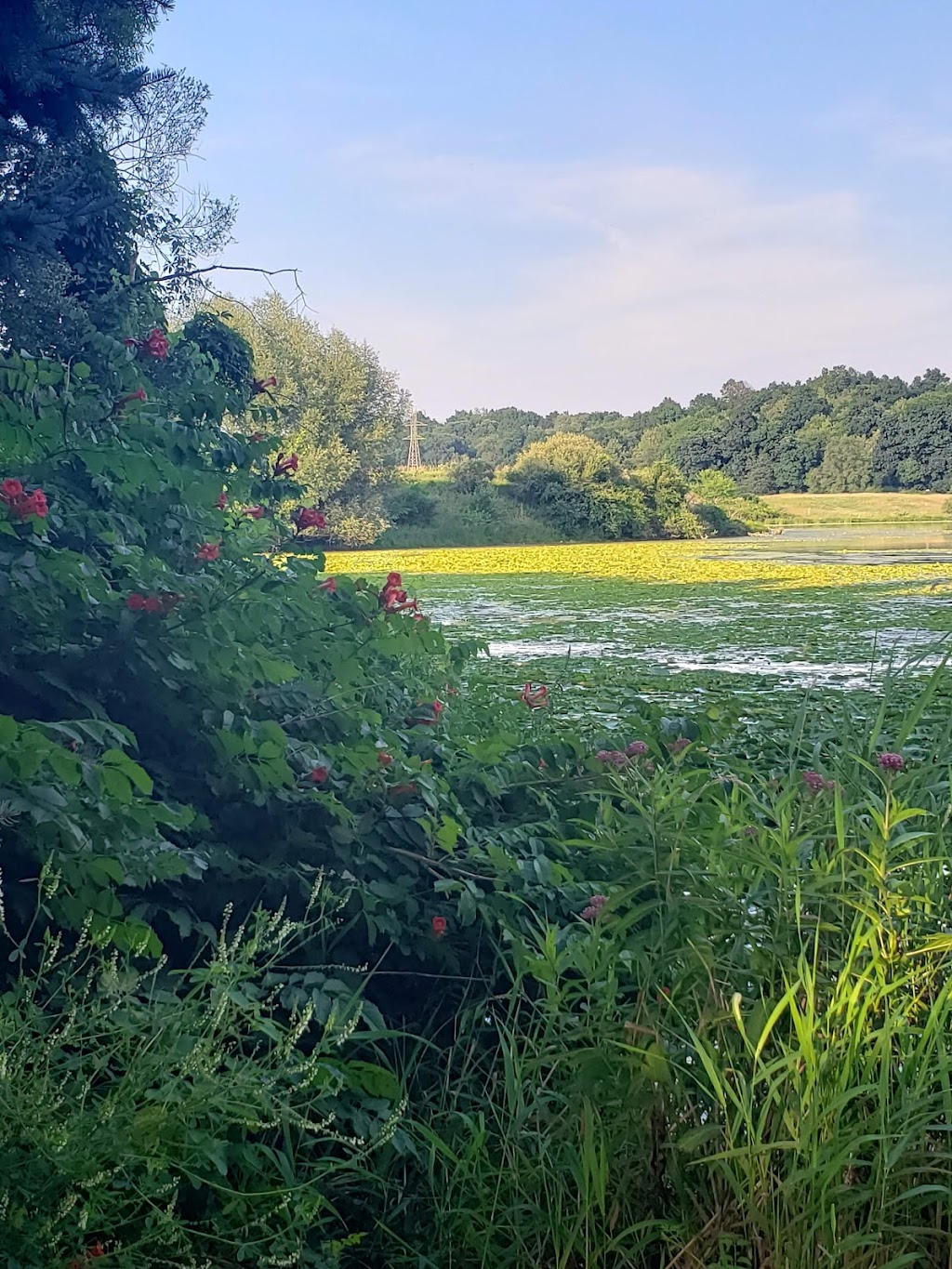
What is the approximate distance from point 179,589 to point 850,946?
3.36 feet

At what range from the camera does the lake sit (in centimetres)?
441

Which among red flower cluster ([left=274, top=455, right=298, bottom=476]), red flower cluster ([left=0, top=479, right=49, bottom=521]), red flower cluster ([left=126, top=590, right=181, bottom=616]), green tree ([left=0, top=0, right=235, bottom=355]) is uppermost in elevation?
green tree ([left=0, top=0, right=235, bottom=355])

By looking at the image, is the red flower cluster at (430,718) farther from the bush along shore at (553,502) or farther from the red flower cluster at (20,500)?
the bush along shore at (553,502)

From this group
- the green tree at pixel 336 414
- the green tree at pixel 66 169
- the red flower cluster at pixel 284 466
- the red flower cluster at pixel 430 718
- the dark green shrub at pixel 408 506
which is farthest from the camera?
the dark green shrub at pixel 408 506

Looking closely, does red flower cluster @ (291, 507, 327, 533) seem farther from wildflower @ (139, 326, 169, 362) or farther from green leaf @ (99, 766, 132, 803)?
Result: green leaf @ (99, 766, 132, 803)

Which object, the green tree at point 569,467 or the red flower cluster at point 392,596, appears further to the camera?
the green tree at point 569,467

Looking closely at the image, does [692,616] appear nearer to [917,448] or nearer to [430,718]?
[430,718]

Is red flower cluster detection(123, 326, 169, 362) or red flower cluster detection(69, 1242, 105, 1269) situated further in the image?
red flower cluster detection(123, 326, 169, 362)

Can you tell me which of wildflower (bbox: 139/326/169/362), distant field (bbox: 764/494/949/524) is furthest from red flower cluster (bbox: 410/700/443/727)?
distant field (bbox: 764/494/949/524)

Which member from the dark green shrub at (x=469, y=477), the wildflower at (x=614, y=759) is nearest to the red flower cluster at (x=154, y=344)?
the wildflower at (x=614, y=759)

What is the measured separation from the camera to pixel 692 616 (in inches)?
286

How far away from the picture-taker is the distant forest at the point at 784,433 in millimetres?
27594

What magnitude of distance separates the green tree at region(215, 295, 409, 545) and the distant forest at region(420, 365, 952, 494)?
8.88 m

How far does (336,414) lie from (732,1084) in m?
17.3
